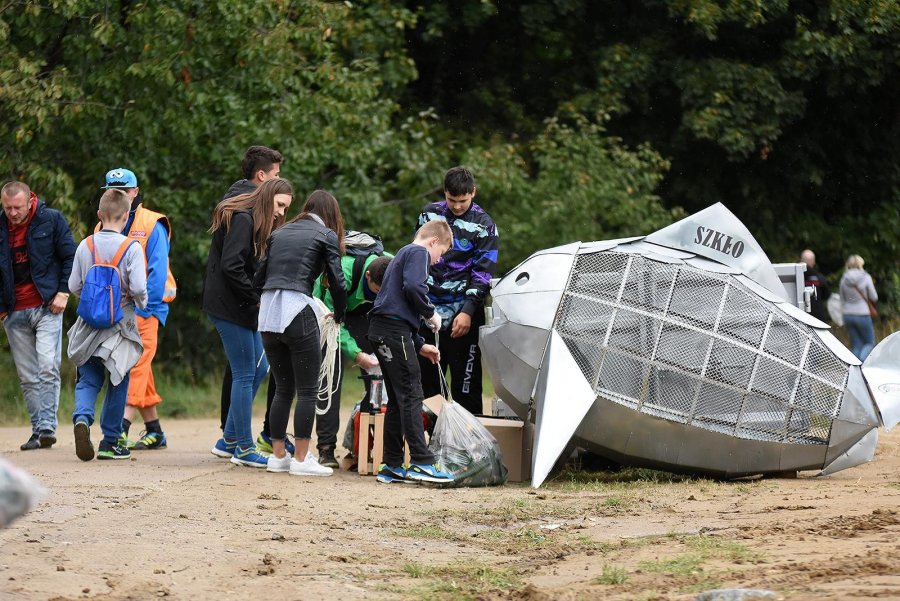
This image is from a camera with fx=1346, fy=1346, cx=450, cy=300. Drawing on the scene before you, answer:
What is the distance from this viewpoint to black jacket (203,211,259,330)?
28.2 feet

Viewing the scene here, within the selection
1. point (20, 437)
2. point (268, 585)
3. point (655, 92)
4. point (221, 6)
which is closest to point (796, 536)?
point (268, 585)

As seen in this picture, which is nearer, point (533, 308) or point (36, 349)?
point (533, 308)

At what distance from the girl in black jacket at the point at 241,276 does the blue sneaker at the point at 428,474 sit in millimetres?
1132

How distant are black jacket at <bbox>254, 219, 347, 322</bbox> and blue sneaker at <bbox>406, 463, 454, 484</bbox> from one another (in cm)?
115

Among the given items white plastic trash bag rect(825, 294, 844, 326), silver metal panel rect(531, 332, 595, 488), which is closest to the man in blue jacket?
silver metal panel rect(531, 332, 595, 488)

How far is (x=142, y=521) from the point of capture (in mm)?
6621

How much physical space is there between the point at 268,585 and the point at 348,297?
3.74 meters

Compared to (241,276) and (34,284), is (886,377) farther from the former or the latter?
(34,284)

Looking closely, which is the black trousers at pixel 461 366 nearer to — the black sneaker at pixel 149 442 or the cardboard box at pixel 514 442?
the cardboard box at pixel 514 442

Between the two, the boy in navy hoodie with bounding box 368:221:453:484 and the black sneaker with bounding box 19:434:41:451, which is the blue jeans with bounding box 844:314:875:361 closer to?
the boy in navy hoodie with bounding box 368:221:453:484

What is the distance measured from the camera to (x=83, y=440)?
8789 millimetres

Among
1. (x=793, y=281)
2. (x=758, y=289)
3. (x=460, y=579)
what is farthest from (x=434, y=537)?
(x=793, y=281)

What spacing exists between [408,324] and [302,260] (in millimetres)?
754

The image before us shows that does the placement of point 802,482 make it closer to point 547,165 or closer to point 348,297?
point 348,297
